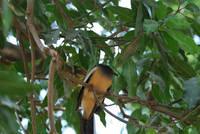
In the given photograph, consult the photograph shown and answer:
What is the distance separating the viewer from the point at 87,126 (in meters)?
2.40

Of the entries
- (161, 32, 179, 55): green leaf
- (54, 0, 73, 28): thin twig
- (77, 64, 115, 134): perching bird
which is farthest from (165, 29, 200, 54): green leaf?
(77, 64, 115, 134): perching bird

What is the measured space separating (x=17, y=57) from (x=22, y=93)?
2.31 metres

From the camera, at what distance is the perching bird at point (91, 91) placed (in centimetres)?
227

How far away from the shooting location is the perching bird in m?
2.27

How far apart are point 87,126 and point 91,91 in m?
0.37

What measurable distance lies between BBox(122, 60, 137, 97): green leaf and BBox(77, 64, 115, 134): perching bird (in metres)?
0.52

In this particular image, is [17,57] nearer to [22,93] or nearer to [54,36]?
[54,36]

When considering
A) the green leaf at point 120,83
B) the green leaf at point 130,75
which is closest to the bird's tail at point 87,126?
the green leaf at point 120,83

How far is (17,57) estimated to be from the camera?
3.01 metres

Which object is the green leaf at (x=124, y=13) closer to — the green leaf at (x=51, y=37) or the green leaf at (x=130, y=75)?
the green leaf at (x=130, y=75)

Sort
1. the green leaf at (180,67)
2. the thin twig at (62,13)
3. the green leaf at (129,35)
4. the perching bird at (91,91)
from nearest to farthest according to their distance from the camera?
1. the green leaf at (180,67)
2. the green leaf at (129,35)
3. the thin twig at (62,13)
4. the perching bird at (91,91)

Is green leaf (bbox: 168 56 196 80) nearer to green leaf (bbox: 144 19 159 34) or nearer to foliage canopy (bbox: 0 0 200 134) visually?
foliage canopy (bbox: 0 0 200 134)

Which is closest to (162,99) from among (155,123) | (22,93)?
(155,123)

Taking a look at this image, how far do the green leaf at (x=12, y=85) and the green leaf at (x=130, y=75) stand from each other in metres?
0.83
